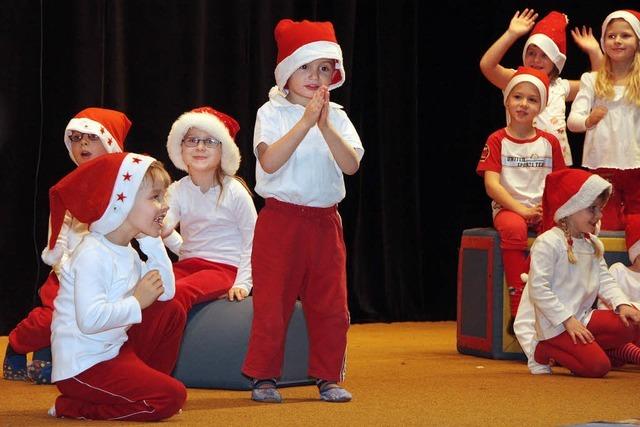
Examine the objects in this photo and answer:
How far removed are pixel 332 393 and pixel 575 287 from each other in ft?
3.89

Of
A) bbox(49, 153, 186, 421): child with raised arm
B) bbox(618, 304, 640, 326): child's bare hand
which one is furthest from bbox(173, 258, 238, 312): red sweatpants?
bbox(618, 304, 640, 326): child's bare hand

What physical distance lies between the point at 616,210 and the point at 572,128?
39cm

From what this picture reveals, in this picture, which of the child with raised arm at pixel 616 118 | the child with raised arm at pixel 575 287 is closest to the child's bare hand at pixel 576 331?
the child with raised arm at pixel 575 287

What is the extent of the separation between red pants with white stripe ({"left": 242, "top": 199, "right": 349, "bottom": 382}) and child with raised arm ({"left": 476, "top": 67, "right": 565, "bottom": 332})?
4.54 feet

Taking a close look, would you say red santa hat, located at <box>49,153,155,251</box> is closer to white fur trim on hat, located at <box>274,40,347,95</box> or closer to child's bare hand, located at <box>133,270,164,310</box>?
child's bare hand, located at <box>133,270,164,310</box>

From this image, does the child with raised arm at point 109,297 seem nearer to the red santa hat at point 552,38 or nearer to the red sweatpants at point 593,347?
the red sweatpants at point 593,347

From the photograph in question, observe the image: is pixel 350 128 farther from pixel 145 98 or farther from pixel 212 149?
pixel 145 98

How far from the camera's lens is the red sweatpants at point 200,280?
358 centimetres

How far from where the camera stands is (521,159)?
4.57m

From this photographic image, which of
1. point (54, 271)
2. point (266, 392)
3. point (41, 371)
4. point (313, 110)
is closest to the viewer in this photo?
point (313, 110)

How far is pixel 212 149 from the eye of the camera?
3879mm

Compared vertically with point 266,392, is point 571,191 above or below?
above

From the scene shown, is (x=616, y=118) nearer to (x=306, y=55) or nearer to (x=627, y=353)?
(x=627, y=353)

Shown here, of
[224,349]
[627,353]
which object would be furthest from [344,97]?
[224,349]
